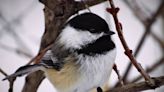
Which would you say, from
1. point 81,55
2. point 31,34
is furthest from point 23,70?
point 31,34

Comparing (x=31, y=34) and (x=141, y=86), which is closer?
(x=141, y=86)

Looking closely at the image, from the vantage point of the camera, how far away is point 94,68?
782 mm

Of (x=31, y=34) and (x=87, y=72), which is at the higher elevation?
(x=31, y=34)

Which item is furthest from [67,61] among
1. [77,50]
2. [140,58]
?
[140,58]

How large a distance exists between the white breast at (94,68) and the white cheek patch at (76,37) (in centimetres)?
3

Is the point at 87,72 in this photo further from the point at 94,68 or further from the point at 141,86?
the point at 141,86

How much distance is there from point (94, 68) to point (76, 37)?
7cm

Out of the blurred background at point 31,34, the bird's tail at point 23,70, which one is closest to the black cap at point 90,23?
the bird's tail at point 23,70

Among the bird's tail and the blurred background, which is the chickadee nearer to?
the bird's tail

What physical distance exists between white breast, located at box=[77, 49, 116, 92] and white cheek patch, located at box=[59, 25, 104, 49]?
3 centimetres

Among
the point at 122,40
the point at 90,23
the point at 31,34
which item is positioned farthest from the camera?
→ the point at 31,34

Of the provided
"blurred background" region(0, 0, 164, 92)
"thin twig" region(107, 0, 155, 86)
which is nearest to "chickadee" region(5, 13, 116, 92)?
"thin twig" region(107, 0, 155, 86)

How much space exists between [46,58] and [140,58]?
1179 millimetres

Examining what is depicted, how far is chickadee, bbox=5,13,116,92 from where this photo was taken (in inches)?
30.4
